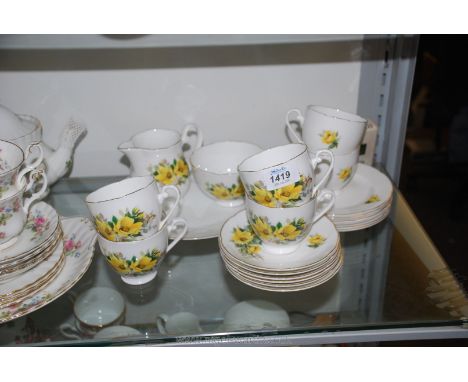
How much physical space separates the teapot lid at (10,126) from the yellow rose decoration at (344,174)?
1.81ft

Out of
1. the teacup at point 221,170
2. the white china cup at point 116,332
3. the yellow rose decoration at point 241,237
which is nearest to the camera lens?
the white china cup at point 116,332

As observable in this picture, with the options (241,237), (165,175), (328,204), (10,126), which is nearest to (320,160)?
(328,204)

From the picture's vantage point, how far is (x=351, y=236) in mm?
923

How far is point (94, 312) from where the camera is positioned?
783 mm

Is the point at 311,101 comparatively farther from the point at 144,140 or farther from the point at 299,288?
the point at 299,288

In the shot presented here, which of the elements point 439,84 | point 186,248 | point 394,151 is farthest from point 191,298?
point 439,84

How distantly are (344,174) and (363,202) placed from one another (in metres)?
0.06

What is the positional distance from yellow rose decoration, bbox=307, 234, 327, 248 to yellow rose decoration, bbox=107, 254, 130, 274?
0.28 meters

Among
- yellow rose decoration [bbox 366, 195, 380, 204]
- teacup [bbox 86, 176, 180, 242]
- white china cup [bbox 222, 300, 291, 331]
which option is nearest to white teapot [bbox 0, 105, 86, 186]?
teacup [bbox 86, 176, 180, 242]

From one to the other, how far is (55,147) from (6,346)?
47cm

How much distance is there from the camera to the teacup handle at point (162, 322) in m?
0.74

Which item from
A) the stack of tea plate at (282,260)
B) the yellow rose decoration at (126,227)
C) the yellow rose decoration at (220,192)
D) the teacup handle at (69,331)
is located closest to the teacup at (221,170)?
the yellow rose decoration at (220,192)

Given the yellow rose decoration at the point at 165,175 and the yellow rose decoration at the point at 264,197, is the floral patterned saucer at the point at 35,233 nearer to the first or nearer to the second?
the yellow rose decoration at the point at 165,175
